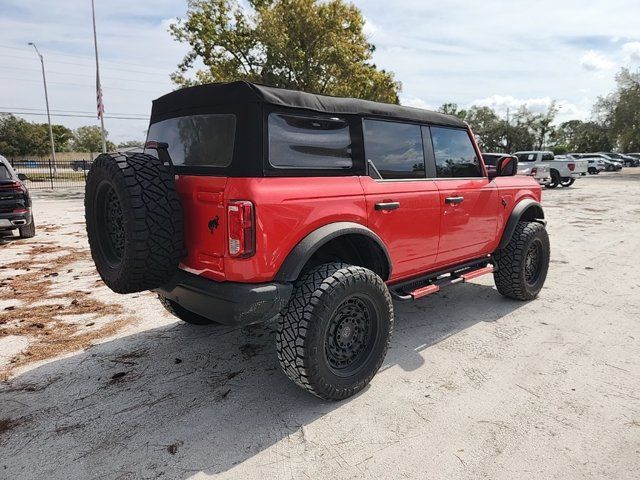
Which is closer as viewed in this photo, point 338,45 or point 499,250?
point 499,250

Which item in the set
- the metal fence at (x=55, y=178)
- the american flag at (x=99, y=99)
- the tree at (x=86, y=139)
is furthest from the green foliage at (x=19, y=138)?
the american flag at (x=99, y=99)

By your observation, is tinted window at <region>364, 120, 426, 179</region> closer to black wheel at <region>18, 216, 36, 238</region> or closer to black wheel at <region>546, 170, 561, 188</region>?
black wheel at <region>18, 216, 36, 238</region>

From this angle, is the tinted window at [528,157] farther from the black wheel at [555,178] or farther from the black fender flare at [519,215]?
the black fender flare at [519,215]

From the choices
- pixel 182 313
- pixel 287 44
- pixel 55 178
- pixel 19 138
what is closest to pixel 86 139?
pixel 19 138

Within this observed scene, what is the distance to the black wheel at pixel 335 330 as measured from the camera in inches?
103

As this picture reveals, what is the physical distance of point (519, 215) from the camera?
4582 mm

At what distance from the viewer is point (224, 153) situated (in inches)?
105

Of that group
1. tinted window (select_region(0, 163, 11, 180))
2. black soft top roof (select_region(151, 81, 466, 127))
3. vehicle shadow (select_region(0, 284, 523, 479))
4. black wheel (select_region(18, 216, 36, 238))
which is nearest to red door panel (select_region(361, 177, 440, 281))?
black soft top roof (select_region(151, 81, 466, 127))

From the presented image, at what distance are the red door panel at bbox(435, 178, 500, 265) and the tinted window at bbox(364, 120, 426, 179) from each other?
1.03 ft

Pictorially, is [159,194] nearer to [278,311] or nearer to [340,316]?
[278,311]

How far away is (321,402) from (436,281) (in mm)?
1738

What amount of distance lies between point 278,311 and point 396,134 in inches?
71.0

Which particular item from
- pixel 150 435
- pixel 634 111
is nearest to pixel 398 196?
pixel 150 435

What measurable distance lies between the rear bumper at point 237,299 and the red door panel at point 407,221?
942 mm
